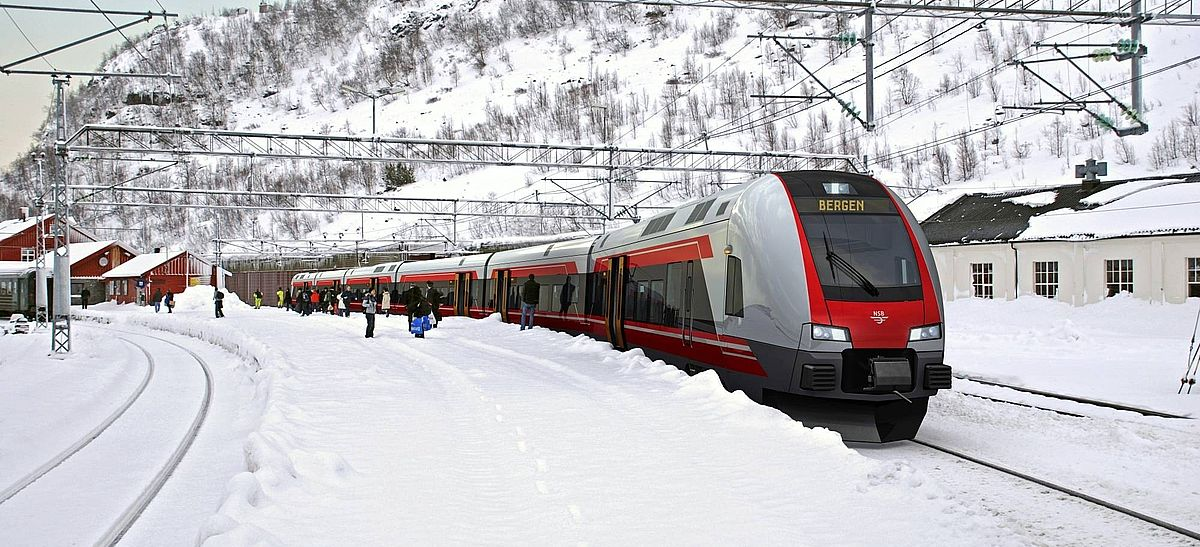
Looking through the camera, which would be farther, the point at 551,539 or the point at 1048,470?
the point at 1048,470

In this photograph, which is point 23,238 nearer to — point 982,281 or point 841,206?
point 982,281

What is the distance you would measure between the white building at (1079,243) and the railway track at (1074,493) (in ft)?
61.6

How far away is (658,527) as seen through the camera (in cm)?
646

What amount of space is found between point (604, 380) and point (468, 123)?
495 feet

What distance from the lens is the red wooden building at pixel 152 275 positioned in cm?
7031

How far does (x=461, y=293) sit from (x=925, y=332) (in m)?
27.5

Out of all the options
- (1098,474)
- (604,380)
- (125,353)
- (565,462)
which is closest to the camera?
(565,462)

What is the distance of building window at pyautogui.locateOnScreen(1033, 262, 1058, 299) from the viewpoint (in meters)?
28.3

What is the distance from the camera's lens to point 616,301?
18.5 m

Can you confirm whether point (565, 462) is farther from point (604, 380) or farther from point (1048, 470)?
point (604, 380)

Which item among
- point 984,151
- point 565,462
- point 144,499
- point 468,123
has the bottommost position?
point 144,499

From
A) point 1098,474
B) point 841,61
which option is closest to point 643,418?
point 1098,474

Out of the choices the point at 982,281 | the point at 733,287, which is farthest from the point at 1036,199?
the point at 733,287

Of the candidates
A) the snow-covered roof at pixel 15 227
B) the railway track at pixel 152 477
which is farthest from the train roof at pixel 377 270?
the snow-covered roof at pixel 15 227
